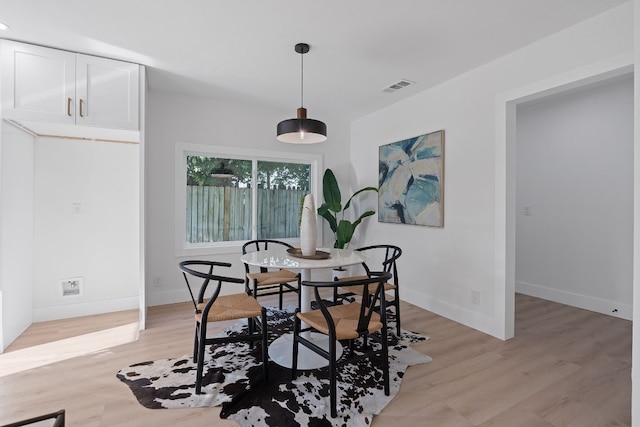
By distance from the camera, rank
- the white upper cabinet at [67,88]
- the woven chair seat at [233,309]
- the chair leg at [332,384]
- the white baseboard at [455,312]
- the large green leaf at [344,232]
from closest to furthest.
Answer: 1. the chair leg at [332,384]
2. the woven chair seat at [233,309]
3. the white upper cabinet at [67,88]
4. the white baseboard at [455,312]
5. the large green leaf at [344,232]

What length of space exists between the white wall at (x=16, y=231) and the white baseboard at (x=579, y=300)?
226 inches

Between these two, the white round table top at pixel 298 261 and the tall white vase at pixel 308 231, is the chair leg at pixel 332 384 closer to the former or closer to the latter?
the white round table top at pixel 298 261

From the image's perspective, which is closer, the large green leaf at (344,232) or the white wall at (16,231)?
the white wall at (16,231)

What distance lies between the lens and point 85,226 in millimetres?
3480

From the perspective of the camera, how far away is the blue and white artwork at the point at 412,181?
3611mm

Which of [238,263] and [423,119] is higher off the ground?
[423,119]

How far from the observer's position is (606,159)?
12.2ft

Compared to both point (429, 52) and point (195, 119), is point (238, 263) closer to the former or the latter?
point (195, 119)

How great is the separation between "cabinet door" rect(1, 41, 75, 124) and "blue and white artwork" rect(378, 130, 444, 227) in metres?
3.43

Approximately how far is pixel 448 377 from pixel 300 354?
1086 millimetres

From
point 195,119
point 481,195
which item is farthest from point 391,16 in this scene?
point 195,119

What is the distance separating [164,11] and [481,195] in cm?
308

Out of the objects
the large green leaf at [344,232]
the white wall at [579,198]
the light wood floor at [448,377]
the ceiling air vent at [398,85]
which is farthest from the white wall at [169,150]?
the white wall at [579,198]

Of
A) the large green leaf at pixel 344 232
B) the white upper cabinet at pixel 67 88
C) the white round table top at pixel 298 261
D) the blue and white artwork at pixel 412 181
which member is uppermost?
the white upper cabinet at pixel 67 88
